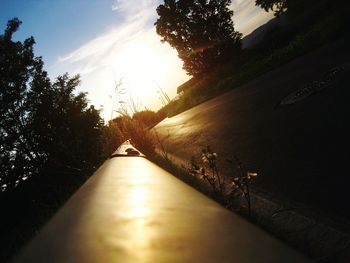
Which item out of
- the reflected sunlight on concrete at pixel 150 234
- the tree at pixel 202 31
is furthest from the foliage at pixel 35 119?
the tree at pixel 202 31

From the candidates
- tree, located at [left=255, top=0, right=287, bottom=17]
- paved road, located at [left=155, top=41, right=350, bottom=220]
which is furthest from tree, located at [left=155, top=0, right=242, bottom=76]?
paved road, located at [left=155, top=41, right=350, bottom=220]

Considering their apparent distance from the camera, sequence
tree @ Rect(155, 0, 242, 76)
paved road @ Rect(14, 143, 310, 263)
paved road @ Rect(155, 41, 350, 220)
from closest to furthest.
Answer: paved road @ Rect(14, 143, 310, 263) < paved road @ Rect(155, 41, 350, 220) < tree @ Rect(155, 0, 242, 76)

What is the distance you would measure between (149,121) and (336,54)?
1393cm

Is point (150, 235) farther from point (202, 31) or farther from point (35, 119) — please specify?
point (202, 31)

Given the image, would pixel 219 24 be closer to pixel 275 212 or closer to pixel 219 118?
pixel 219 118

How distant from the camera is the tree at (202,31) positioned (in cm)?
3231

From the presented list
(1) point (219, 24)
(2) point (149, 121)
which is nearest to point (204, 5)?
(1) point (219, 24)

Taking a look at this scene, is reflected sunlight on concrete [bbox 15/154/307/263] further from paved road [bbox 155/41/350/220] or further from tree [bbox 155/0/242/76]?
tree [bbox 155/0/242/76]

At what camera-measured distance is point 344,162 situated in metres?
3.10

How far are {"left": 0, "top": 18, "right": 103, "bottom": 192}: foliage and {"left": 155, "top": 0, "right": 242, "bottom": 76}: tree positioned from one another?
18.0 metres

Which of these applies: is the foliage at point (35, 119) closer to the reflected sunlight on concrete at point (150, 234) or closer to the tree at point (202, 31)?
the reflected sunlight on concrete at point (150, 234)

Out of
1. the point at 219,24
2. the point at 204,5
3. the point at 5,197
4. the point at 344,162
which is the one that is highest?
the point at 204,5

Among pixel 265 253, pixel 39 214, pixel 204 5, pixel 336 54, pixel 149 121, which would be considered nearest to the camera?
pixel 265 253

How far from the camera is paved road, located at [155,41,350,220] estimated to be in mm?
2953
